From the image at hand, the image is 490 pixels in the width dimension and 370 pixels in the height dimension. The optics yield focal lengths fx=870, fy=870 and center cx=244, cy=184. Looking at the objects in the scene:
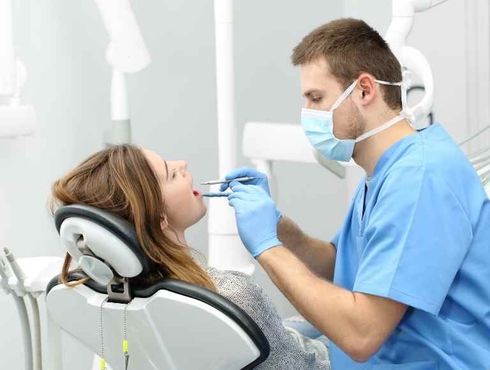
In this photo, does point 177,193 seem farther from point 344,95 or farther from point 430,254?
point 430,254

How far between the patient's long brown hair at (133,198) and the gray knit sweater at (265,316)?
59 mm

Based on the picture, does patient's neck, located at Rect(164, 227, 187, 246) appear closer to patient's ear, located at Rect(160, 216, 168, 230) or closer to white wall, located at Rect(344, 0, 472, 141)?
patient's ear, located at Rect(160, 216, 168, 230)

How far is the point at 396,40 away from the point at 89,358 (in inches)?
53.7

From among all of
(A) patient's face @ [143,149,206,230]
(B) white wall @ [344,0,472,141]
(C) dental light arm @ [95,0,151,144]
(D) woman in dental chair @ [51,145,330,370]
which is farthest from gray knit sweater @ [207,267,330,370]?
(B) white wall @ [344,0,472,141]

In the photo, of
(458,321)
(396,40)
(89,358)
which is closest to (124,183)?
(458,321)

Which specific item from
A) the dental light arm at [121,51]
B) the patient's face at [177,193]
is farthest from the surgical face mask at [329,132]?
the dental light arm at [121,51]

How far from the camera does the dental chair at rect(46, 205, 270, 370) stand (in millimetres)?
1428

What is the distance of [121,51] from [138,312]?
92 cm

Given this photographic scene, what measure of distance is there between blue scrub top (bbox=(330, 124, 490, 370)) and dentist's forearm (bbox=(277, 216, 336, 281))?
0.27 metres

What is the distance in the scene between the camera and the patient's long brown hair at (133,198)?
155cm

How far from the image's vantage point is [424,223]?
1.49 meters

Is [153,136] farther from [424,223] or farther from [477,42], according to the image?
[424,223]

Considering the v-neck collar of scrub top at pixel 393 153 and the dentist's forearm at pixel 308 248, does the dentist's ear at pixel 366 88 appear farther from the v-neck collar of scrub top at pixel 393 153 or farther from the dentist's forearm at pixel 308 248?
the dentist's forearm at pixel 308 248

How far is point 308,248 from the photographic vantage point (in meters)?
1.93
